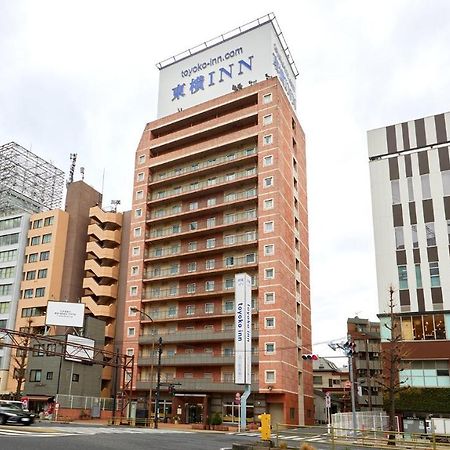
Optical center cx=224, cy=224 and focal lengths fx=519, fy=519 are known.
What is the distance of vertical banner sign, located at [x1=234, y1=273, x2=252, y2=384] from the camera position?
54.2m

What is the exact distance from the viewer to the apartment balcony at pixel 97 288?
76375 millimetres

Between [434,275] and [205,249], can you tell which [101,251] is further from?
[434,275]

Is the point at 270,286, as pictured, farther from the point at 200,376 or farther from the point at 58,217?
the point at 58,217

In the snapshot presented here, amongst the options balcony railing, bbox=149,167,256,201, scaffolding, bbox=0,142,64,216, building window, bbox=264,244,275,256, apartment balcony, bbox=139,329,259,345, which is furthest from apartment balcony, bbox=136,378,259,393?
scaffolding, bbox=0,142,64,216

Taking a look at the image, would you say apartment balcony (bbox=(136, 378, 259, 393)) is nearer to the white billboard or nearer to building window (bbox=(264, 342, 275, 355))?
building window (bbox=(264, 342, 275, 355))

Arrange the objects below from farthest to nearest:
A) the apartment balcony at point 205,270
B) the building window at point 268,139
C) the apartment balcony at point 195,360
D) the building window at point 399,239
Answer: the building window at point 268,139 → the apartment balcony at point 205,270 → the apartment balcony at point 195,360 → the building window at point 399,239

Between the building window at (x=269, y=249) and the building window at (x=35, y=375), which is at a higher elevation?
the building window at (x=269, y=249)

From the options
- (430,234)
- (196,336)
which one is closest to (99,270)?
(196,336)

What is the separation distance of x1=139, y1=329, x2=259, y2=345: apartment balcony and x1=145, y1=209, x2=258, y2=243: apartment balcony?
42.4 feet

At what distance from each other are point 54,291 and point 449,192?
183 ft

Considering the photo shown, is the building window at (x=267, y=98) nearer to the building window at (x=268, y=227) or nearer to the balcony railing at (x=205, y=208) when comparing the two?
the balcony railing at (x=205, y=208)

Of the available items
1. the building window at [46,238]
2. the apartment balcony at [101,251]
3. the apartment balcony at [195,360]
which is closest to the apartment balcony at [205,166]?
the apartment balcony at [101,251]

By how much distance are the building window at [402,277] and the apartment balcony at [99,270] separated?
43.9 m

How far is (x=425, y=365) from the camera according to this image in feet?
151
